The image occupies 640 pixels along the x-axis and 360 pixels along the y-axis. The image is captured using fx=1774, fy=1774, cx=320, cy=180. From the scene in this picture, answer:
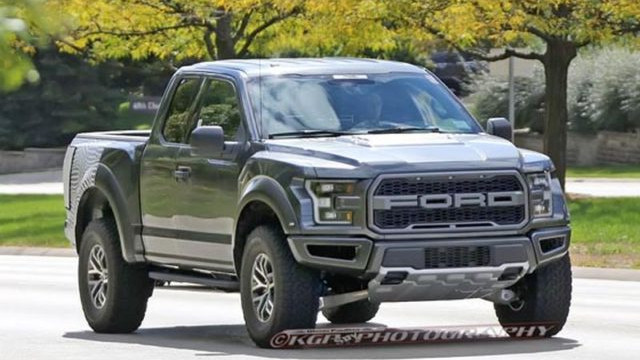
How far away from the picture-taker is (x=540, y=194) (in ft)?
37.4

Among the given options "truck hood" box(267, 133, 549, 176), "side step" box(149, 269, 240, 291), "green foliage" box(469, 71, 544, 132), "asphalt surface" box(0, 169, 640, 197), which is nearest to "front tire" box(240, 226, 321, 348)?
"truck hood" box(267, 133, 549, 176)

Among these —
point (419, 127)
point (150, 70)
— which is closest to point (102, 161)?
point (419, 127)

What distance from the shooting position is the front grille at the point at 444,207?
10.9 meters

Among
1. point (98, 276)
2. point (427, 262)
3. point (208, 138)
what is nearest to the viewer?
point (427, 262)

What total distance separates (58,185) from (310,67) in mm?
31885

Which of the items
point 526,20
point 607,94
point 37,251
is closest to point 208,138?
point 37,251

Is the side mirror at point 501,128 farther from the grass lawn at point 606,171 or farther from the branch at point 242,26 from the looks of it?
the grass lawn at point 606,171

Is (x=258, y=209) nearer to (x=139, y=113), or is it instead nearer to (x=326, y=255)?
(x=326, y=255)

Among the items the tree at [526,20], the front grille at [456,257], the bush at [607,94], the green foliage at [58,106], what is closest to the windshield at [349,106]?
the front grille at [456,257]

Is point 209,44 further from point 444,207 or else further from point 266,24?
point 444,207

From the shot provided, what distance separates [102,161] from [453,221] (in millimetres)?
3669

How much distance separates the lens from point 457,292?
36.2 ft

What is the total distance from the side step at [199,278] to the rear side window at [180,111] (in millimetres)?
971

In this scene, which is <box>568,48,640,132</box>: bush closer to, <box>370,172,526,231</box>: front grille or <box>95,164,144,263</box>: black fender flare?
<box>95,164,144,263</box>: black fender flare
